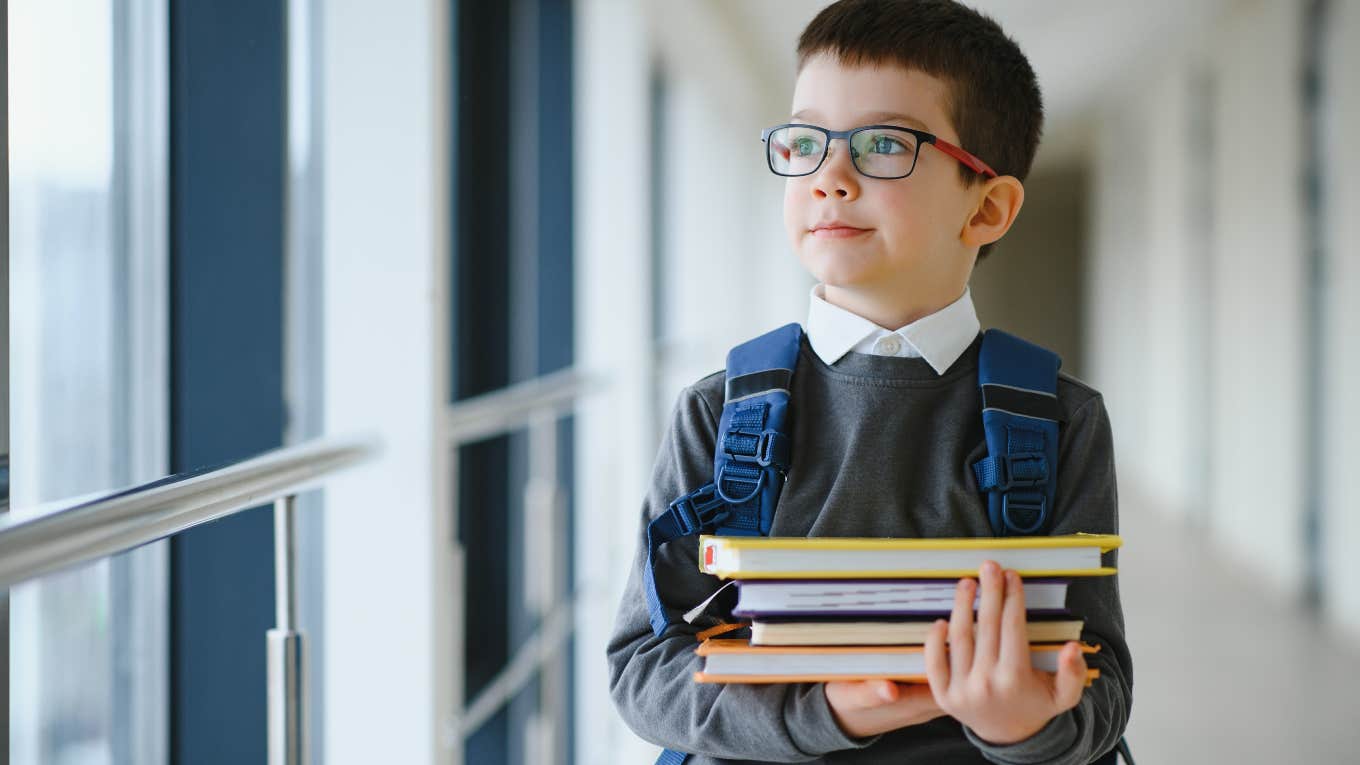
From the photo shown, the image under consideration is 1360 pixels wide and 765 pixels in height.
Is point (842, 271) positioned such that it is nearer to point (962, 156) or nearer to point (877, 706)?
point (962, 156)

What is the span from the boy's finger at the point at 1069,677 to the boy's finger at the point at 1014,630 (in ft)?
0.07

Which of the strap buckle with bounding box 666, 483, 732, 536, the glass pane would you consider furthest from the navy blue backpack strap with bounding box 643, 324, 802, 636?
the glass pane

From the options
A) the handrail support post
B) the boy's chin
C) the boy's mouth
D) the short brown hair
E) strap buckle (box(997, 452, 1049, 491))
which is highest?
the short brown hair

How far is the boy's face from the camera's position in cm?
72

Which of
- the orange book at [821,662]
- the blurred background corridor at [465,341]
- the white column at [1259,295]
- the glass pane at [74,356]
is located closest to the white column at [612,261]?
the blurred background corridor at [465,341]

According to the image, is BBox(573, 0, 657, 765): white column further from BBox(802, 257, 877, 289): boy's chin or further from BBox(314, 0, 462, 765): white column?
BBox(802, 257, 877, 289): boy's chin

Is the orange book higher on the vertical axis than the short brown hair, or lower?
lower

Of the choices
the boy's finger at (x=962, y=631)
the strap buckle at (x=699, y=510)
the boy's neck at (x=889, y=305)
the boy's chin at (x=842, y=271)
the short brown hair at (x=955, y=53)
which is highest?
the short brown hair at (x=955, y=53)

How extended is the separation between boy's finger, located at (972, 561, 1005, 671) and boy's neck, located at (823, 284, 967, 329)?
0.19 meters

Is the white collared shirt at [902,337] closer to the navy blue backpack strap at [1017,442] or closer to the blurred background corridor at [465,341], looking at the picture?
the navy blue backpack strap at [1017,442]

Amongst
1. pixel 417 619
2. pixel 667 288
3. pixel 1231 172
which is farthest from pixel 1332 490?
pixel 417 619

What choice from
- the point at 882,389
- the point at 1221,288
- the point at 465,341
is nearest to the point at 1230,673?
the point at 465,341

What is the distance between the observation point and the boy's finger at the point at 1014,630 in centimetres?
61

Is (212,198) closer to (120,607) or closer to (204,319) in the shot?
(204,319)
